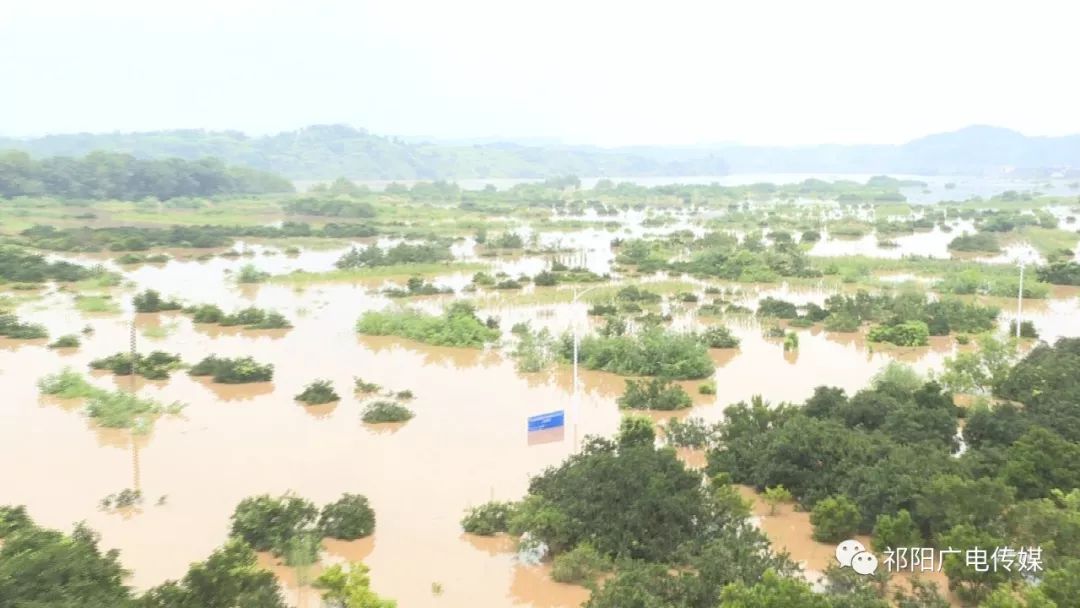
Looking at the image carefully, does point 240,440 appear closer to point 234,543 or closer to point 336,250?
point 234,543

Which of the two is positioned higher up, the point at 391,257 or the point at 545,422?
the point at 391,257

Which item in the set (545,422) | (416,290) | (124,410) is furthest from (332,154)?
(545,422)

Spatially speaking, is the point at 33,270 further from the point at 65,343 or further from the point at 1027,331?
the point at 1027,331

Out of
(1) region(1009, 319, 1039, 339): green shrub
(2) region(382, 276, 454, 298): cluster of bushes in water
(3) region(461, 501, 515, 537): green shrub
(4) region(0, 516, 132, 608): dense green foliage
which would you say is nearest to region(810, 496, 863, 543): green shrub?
(3) region(461, 501, 515, 537): green shrub

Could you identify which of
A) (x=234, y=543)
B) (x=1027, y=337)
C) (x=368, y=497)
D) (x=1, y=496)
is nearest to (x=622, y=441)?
(x=368, y=497)

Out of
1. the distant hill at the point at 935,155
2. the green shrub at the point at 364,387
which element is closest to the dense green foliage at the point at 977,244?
the green shrub at the point at 364,387

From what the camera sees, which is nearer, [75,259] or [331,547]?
[331,547]
